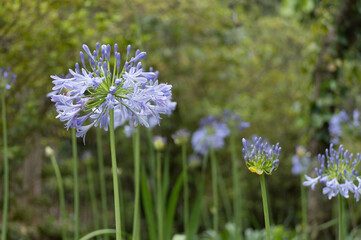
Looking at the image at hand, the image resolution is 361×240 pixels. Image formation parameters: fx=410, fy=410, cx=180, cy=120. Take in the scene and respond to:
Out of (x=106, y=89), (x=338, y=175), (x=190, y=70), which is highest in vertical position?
(x=190, y=70)

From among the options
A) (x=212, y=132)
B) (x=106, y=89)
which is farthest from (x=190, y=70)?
(x=106, y=89)

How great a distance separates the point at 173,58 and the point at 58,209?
3.37 meters

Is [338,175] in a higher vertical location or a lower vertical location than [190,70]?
lower

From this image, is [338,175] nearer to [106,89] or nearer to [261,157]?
[261,157]

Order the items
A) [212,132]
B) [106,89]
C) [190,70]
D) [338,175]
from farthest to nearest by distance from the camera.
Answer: [190,70], [212,132], [338,175], [106,89]

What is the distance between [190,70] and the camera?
6969 mm

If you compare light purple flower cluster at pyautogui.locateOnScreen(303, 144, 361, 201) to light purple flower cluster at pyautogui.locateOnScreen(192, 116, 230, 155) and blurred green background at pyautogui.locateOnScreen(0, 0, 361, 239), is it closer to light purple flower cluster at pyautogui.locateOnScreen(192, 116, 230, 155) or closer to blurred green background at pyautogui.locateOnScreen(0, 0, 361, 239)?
blurred green background at pyautogui.locateOnScreen(0, 0, 361, 239)

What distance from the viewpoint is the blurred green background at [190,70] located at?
359cm

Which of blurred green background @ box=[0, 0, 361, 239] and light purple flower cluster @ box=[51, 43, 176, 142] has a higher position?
blurred green background @ box=[0, 0, 361, 239]

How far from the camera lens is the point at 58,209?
7297 mm

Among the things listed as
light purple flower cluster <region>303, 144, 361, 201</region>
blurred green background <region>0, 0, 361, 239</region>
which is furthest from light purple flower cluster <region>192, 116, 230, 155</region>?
light purple flower cluster <region>303, 144, 361, 201</region>

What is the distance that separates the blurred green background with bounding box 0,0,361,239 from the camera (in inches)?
141

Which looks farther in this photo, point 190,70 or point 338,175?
point 190,70

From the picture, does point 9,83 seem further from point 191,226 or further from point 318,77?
point 318,77
